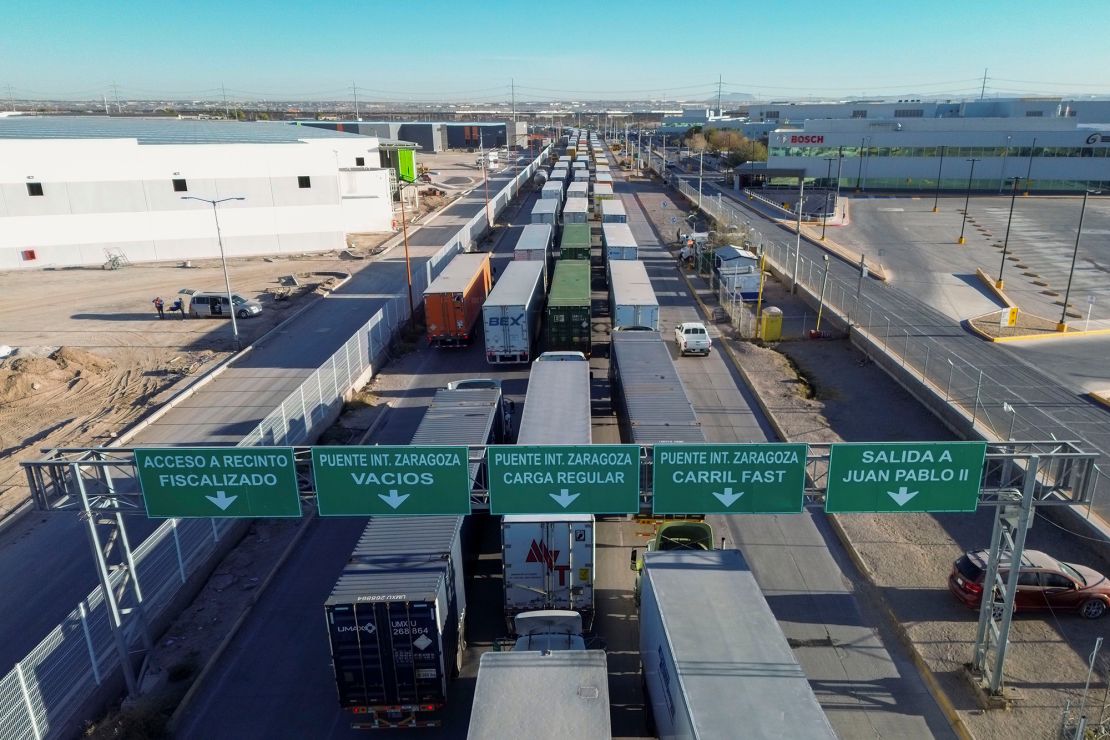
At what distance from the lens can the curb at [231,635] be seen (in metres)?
13.3

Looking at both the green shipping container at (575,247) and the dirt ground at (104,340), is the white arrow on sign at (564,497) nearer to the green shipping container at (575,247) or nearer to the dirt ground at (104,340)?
the dirt ground at (104,340)

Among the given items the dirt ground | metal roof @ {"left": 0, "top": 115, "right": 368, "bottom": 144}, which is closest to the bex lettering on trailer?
the dirt ground

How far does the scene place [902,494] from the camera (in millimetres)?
12867

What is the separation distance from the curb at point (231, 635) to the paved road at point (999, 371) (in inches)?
795

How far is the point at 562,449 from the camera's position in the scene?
1274cm

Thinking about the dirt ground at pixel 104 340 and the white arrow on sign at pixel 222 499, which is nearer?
the white arrow on sign at pixel 222 499

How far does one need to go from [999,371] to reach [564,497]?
2356 cm

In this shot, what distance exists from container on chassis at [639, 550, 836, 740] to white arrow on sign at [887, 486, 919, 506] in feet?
9.72

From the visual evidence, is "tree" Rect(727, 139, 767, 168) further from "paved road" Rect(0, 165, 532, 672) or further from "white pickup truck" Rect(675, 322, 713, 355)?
"white pickup truck" Rect(675, 322, 713, 355)

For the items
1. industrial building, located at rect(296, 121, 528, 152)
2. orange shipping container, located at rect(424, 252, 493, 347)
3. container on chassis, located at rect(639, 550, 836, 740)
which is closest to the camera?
container on chassis, located at rect(639, 550, 836, 740)

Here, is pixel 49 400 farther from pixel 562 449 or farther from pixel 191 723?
pixel 562 449

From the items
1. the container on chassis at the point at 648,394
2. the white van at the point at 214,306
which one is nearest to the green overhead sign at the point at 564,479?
the container on chassis at the point at 648,394

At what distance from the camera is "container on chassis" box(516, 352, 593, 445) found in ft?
A: 56.2

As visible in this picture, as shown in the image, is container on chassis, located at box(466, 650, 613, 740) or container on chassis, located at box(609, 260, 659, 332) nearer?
container on chassis, located at box(466, 650, 613, 740)
